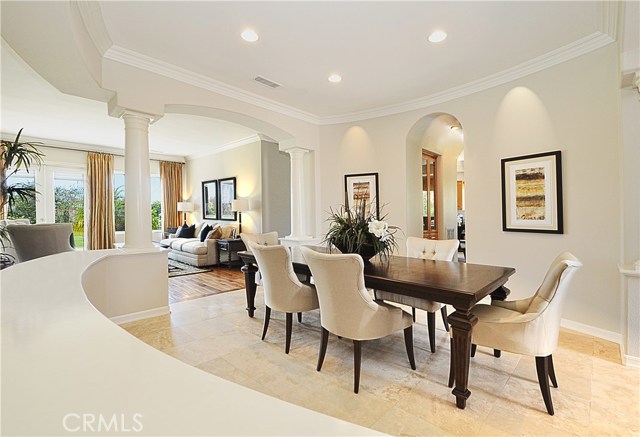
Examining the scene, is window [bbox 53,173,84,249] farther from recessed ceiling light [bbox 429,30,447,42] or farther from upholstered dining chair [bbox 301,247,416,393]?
recessed ceiling light [bbox 429,30,447,42]

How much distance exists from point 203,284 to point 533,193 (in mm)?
4855

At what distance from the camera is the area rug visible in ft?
19.3

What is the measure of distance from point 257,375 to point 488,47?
3.65 meters

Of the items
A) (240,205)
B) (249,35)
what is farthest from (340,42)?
(240,205)

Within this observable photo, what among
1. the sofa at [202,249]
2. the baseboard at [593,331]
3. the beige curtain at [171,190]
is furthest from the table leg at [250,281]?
the beige curtain at [171,190]

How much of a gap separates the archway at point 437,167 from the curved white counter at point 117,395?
4.27 m

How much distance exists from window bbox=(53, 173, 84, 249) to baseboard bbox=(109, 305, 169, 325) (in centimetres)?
537

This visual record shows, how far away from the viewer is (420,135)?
15.6ft

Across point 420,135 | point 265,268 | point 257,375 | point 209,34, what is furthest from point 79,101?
point 420,135

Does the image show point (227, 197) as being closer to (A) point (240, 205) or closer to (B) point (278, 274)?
(A) point (240, 205)

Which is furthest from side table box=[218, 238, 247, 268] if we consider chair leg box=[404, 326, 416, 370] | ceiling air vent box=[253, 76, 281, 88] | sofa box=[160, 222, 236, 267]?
chair leg box=[404, 326, 416, 370]

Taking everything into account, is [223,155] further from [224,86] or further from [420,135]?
[420,135]

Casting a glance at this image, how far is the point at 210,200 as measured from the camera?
8.13 metres

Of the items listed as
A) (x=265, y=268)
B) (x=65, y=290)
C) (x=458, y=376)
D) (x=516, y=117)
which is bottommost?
(x=458, y=376)
